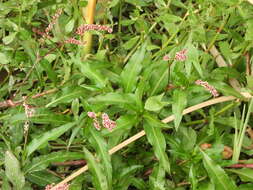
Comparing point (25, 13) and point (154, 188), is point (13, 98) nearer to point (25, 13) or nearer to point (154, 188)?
point (25, 13)

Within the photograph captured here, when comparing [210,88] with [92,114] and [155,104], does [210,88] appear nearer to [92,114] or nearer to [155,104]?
[155,104]

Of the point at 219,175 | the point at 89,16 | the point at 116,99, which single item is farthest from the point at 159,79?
the point at 89,16

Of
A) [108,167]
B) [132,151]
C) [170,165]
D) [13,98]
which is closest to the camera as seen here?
[108,167]

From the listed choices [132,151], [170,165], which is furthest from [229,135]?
[132,151]

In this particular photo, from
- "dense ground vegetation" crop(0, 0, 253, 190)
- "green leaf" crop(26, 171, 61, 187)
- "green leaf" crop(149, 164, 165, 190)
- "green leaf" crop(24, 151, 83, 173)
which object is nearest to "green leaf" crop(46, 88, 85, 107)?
"dense ground vegetation" crop(0, 0, 253, 190)

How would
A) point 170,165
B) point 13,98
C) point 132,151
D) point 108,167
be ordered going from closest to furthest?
1. point 108,167
2. point 170,165
3. point 132,151
4. point 13,98

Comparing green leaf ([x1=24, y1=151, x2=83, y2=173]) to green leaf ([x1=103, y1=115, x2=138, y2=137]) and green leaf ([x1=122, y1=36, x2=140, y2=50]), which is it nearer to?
green leaf ([x1=103, y1=115, x2=138, y2=137])

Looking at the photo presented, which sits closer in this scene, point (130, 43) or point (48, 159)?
point (48, 159)
